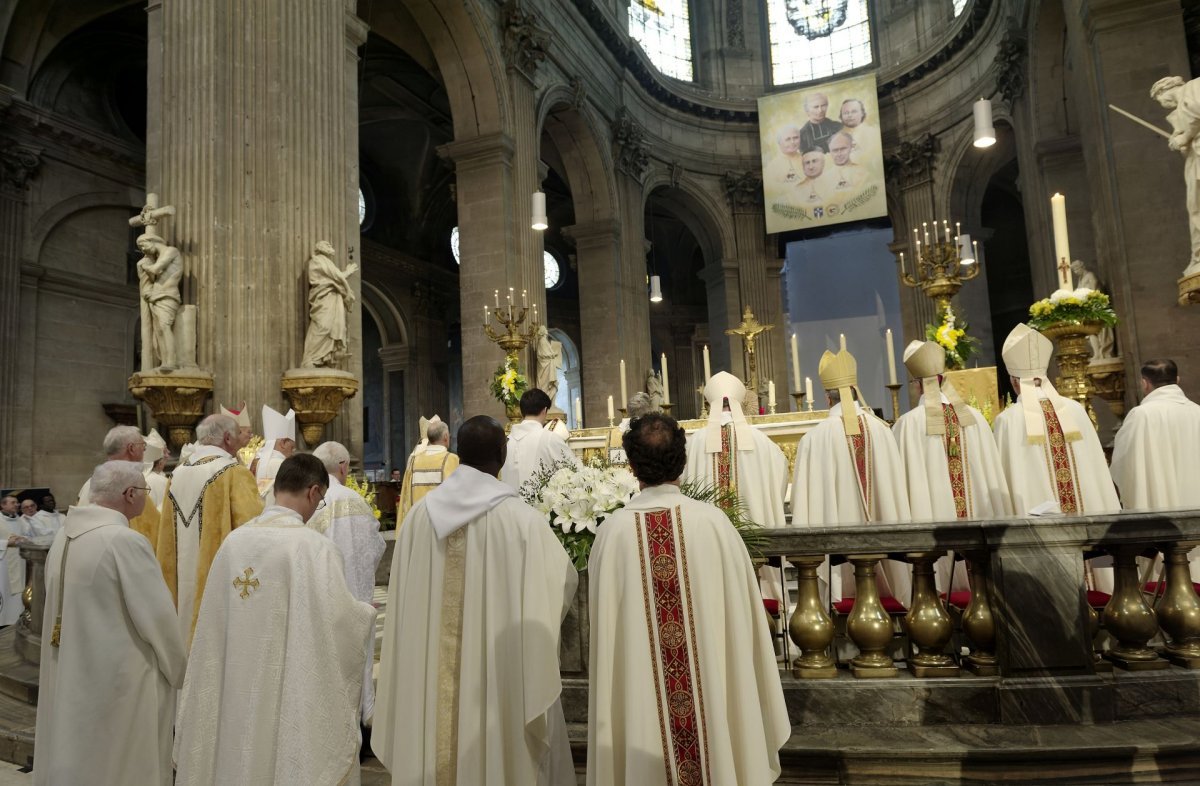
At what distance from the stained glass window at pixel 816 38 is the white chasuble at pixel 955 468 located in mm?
21376

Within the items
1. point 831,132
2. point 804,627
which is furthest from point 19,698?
point 831,132

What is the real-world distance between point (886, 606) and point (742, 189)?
21206mm

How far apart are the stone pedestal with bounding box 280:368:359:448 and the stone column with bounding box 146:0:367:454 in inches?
7.4

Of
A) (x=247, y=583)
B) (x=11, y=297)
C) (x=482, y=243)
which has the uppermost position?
(x=482, y=243)

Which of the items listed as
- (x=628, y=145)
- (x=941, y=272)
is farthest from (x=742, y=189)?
(x=941, y=272)

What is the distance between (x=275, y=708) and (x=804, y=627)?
2027mm

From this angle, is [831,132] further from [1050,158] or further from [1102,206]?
[1102,206]

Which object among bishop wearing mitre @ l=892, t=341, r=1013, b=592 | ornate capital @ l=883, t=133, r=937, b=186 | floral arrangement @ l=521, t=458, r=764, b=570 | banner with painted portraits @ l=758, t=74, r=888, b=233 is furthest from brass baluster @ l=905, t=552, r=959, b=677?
ornate capital @ l=883, t=133, r=937, b=186

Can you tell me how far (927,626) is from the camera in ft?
11.5

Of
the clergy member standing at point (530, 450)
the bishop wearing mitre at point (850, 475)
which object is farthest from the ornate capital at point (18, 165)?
Result: the bishop wearing mitre at point (850, 475)

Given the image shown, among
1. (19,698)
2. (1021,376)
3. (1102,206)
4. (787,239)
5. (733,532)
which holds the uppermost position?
(787,239)

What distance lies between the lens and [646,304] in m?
20.9

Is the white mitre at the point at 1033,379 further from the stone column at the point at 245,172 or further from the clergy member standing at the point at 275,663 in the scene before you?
the stone column at the point at 245,172

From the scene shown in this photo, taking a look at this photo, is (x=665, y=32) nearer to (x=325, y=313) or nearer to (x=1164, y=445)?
(x=325, y=313)
